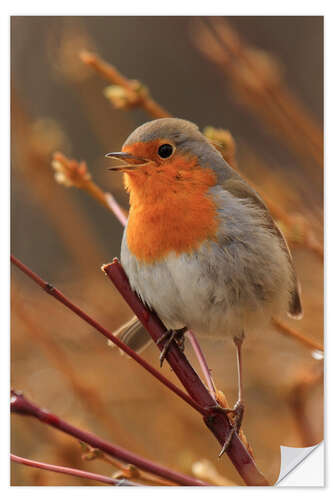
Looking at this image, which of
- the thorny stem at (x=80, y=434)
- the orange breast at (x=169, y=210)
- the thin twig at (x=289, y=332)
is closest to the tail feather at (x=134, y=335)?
the orange breast at (x=169, y=210)

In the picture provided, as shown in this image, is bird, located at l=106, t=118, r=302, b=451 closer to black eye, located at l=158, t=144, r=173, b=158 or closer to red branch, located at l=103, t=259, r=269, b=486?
black eye, located at l=158, t=144, r=173, b=158

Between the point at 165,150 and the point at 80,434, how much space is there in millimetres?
740

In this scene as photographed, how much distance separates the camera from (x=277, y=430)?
1693 mm

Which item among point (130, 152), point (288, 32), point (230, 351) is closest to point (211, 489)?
point (230, 351)

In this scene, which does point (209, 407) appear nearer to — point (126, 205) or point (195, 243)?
point (195, 243)

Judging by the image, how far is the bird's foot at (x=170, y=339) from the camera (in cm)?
131

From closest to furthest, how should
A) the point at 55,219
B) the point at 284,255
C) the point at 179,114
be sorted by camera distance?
1. the point at 284,255
2. the point at 179,114
3. the point at 55,219

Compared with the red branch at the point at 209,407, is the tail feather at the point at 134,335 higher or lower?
higher

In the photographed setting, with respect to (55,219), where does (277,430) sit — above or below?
below

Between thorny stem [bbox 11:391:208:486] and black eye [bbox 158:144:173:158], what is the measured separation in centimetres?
70

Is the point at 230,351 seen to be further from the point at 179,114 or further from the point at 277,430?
the point at 179,114

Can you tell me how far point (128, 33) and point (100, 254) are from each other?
0.68 metres

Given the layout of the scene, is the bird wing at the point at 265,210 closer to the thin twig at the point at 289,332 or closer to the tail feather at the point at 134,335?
the thin twig at the point at 289,332

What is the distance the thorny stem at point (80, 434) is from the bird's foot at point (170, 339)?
12.2 inches
